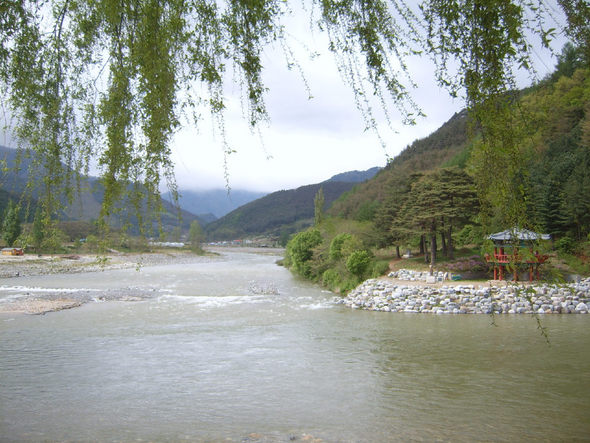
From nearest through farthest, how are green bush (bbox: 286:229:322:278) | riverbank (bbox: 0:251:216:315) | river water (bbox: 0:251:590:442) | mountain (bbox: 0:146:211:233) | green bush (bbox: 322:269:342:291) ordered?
1. mountain (bbox: 0:146:211:233)
2. river water (bbox: 0:251:590:442)
3. riverbank (bbox: 0:251:216:315)
4. green bush (bbox: 322:269:342:291)
5. green bush (bbox: 286:229:322:278)

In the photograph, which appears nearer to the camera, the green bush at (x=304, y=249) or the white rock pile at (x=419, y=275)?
the white rock pile at (x=419, y=275)

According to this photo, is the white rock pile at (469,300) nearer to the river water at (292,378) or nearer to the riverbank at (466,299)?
the riverbank at (466,299)

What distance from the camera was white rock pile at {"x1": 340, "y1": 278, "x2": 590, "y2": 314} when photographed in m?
14.2

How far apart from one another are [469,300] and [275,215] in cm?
10378

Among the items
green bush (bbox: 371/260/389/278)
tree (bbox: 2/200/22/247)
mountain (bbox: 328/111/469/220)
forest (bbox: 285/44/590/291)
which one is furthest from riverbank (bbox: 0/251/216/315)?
mountain (bbox: 328/111/469/220)

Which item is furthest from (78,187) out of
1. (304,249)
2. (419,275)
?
(304,249)


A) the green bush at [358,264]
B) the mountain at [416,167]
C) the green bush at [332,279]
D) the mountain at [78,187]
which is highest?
the mountain at [416,167]

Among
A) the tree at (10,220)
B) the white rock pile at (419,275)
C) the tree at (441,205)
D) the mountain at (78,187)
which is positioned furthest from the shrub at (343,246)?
the mountain at (78,187)

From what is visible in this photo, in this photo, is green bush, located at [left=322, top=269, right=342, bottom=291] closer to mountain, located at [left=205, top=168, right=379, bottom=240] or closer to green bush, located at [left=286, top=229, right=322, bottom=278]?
green bush, located at [left=286, top=229, right=322, bottom=278]

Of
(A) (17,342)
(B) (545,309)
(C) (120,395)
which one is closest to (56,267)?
(A) (17,342)

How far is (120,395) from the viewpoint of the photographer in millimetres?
7184

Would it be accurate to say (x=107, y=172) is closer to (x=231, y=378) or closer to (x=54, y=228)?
(x=54, y=228)

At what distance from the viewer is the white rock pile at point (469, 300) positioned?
1421 centimetres

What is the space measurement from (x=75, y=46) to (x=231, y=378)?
687 cm
